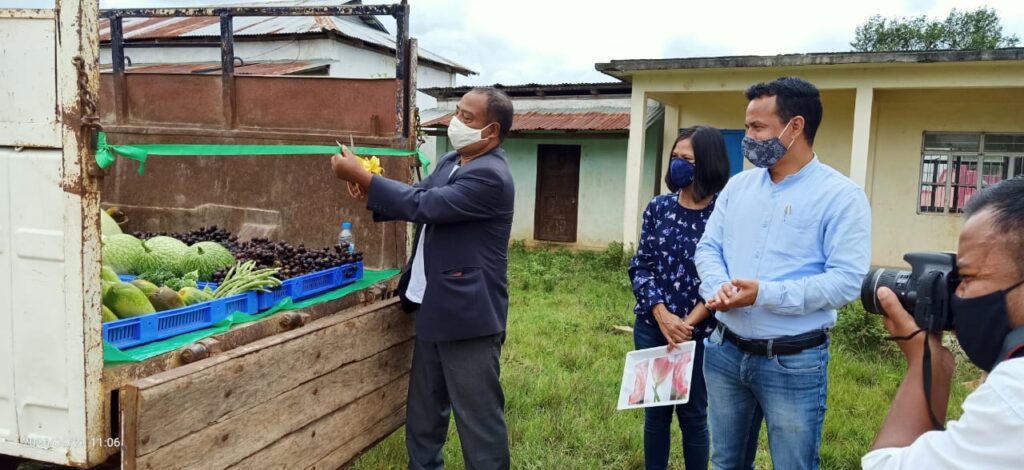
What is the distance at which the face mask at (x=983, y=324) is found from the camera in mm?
1331

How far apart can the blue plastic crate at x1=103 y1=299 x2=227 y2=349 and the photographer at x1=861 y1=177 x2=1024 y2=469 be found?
1.94 meters

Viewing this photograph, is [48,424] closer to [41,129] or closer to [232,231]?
[41,129]

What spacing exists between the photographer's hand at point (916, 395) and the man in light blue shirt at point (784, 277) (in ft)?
2.22

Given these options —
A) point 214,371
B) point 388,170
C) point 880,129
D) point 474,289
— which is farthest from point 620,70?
point 214,371

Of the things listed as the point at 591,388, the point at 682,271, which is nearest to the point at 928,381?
the point at 682,271

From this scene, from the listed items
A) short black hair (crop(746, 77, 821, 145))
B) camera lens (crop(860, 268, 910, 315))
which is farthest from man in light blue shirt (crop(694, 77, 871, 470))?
camera lens (crop(860, 268, 910, 315))

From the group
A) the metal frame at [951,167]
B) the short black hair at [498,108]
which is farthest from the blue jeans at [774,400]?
the metal frame at [951,167]

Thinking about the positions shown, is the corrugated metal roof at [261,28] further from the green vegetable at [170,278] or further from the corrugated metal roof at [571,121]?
the green vegetable at [170,278]

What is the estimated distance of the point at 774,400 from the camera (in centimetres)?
232

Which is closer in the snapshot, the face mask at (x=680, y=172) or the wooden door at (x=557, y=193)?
the face mask at (x=680, y=172)

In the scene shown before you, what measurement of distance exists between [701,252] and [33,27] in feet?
6.97

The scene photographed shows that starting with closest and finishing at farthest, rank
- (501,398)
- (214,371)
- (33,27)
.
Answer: (33,27), (214,371), (501,398)

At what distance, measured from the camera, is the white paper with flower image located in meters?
2.75

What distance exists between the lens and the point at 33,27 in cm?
178
